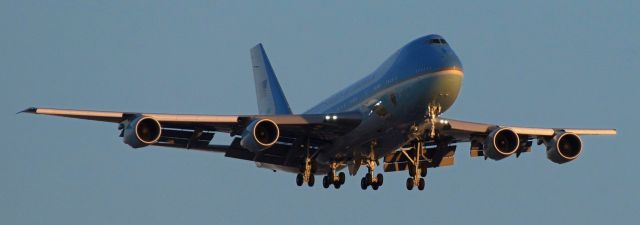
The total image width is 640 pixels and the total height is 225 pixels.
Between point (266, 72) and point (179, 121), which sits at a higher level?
point (266, 72)

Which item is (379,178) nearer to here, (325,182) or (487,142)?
(325,182)

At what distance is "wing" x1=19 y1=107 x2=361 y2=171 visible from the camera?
70.7m

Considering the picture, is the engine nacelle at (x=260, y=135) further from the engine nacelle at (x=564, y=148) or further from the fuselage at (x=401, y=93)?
the engine nacelle at (x=564, y=148)

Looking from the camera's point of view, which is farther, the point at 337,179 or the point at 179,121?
the point at 337,179

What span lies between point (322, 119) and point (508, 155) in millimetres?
8525

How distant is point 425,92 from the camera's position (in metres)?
69.2

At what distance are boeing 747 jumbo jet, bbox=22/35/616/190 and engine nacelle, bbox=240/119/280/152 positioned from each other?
0.04 m

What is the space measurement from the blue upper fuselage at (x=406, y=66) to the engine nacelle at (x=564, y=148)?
8.70 metres

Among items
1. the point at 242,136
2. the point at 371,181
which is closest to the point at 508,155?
the point at 371,181

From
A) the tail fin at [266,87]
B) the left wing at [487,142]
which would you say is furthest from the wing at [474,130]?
the tail fin at [266,87]

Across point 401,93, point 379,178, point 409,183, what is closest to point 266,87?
point 379,178

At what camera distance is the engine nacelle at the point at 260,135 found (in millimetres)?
70438

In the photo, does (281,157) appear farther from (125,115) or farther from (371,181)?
(125,115)

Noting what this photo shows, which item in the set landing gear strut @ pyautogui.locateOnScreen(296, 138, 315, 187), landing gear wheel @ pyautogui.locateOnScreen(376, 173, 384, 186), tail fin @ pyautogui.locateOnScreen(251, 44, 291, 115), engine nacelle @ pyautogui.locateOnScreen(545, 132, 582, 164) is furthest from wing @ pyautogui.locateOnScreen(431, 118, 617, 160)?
tail fin @ pyautogui.locateOnScreen(251, 44, 291, 115)
